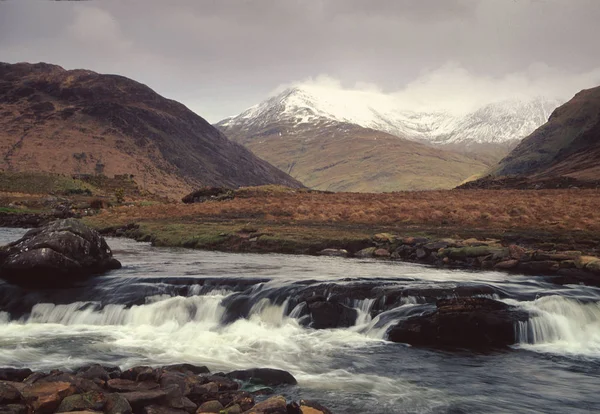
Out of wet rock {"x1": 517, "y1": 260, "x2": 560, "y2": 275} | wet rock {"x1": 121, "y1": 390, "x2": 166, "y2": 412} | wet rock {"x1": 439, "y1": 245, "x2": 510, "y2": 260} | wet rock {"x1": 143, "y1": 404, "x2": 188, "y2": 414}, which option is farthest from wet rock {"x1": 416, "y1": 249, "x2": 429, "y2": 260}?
wet rock {"x1": 143, "y1": 404, "x2": 188, "y2": 414}

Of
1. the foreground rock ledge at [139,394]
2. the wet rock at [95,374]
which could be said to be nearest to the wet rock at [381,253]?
the foreground rock ledge at [139,394]

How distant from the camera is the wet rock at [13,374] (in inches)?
511

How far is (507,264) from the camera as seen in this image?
29.4 m

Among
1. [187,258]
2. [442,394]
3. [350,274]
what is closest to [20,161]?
[187,258]

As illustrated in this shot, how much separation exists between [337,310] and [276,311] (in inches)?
97.6

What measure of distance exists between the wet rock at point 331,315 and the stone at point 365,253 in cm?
1405

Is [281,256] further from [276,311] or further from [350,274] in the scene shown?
[276,311]

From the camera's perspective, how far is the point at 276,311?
2150cm

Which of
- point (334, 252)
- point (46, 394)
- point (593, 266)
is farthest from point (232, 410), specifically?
point (334, 252)

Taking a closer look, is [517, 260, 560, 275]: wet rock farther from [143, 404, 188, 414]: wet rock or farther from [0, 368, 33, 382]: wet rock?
[0, 368, 33, 382]: wet rock

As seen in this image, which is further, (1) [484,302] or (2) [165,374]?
(1) [484,302]

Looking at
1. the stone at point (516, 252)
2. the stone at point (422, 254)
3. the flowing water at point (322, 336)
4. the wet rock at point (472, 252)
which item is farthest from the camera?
the stone at point (422, 254)

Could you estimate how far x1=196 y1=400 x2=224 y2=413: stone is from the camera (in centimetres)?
1109

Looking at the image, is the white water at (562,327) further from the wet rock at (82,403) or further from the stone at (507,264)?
the wet rock at (82,403)
